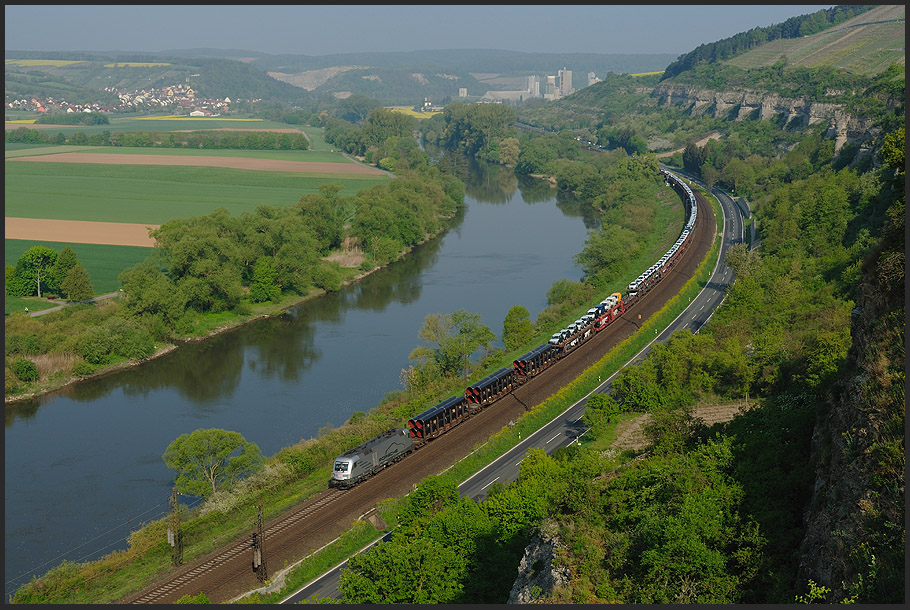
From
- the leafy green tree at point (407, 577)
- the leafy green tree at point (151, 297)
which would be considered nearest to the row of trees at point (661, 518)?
the leafy green tree at point (407, 577)

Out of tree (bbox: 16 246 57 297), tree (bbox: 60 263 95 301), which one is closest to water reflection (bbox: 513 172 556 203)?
tree (bbox: 60 263 95 301)

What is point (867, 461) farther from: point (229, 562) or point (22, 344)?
point (22, 344)

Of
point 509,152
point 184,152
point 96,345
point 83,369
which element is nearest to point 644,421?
point 83,369

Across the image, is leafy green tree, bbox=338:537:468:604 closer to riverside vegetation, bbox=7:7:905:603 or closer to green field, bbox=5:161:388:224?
riverside vegetation, bbox=7:7:905:603

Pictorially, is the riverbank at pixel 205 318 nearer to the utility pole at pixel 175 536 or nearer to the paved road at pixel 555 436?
the utility pole at pixel 175 536

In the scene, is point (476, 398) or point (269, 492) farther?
point (476, 398)

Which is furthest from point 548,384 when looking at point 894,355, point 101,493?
point 894,355
